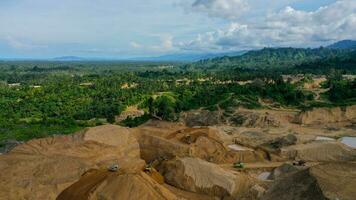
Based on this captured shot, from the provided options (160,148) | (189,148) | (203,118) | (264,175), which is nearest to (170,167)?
(160,148)

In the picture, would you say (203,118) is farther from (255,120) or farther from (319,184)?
(319,184)

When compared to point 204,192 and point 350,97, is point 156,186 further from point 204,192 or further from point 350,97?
point 350,97

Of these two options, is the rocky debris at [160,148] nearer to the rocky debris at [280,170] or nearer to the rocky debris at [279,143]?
the rocky debris at [280,170]

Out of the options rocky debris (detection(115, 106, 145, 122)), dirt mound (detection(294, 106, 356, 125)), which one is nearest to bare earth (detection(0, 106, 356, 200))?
dirt mound (detection(294, 106, 356, 125))

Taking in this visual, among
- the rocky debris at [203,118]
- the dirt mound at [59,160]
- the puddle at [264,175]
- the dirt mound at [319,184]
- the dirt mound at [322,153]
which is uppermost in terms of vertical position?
the dirt mound at [319,184]

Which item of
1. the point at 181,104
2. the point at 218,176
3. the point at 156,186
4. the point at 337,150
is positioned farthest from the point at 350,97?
the point at 156,186

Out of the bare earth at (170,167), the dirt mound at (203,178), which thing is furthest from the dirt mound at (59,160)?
the dirt mound at (203,178)
